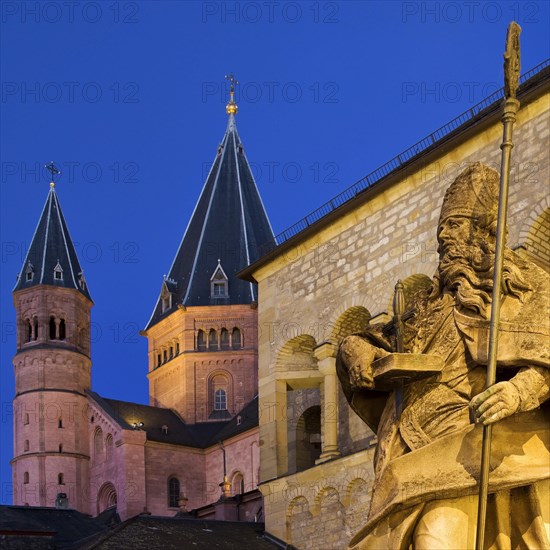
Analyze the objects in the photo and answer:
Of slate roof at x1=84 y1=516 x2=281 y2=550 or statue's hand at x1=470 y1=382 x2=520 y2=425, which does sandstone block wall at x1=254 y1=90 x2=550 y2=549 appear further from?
statue's hand at x1=470 y1=382 x2=520 y2=425

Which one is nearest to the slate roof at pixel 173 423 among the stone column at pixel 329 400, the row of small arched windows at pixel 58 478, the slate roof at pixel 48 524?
the row of small arched windows at pixel 58 478

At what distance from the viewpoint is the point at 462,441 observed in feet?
15.1

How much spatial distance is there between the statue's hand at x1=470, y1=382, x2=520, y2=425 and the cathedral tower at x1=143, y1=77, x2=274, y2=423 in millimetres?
67979

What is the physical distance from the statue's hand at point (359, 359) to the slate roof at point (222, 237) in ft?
222

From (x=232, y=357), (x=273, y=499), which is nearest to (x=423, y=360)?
(x=273, y=499)

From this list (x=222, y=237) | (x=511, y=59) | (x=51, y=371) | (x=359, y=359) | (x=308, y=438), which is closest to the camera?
(x=511, y=59)

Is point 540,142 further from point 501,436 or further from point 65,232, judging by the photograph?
point 65,232

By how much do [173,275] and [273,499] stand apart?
47372 millimetres

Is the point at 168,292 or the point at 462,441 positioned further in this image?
the point at 168,292

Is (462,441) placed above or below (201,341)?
below

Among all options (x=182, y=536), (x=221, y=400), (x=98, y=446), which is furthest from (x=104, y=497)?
(x=182, y=536)

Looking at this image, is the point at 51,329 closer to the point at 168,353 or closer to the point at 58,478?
the point at 168,353

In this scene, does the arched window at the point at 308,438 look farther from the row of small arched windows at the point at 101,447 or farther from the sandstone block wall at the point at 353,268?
the row of small arched windows at the point at 101,447

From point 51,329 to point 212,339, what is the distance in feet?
30.0
